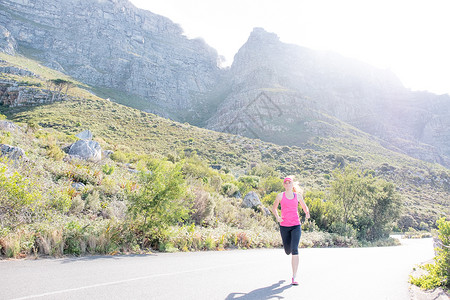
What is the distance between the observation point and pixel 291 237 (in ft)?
16.5

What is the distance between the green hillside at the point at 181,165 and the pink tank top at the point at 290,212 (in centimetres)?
330

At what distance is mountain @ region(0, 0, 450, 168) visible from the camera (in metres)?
93.6

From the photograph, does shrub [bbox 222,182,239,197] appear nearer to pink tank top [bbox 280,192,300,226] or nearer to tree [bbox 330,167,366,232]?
tree [bbox 330,167,366,232]

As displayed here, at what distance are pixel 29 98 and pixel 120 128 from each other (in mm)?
20638

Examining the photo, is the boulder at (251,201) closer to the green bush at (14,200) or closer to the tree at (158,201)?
the tree at (158,201)

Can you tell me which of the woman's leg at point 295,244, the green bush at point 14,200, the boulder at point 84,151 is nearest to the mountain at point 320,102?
the boulder at point 84,151

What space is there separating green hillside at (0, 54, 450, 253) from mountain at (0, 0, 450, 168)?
18.1m

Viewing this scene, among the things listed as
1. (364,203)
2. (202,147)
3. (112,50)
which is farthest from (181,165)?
(112,50)

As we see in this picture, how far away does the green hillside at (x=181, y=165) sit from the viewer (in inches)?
308

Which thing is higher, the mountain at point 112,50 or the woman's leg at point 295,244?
the mountain at point 112,50

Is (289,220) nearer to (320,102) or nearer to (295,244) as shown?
(295,244)

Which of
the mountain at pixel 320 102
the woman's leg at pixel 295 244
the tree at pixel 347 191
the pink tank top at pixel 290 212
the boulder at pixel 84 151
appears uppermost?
the mountain at pixel 320 102

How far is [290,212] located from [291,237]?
0.53 metres

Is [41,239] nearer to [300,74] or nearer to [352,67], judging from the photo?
[300,74]
